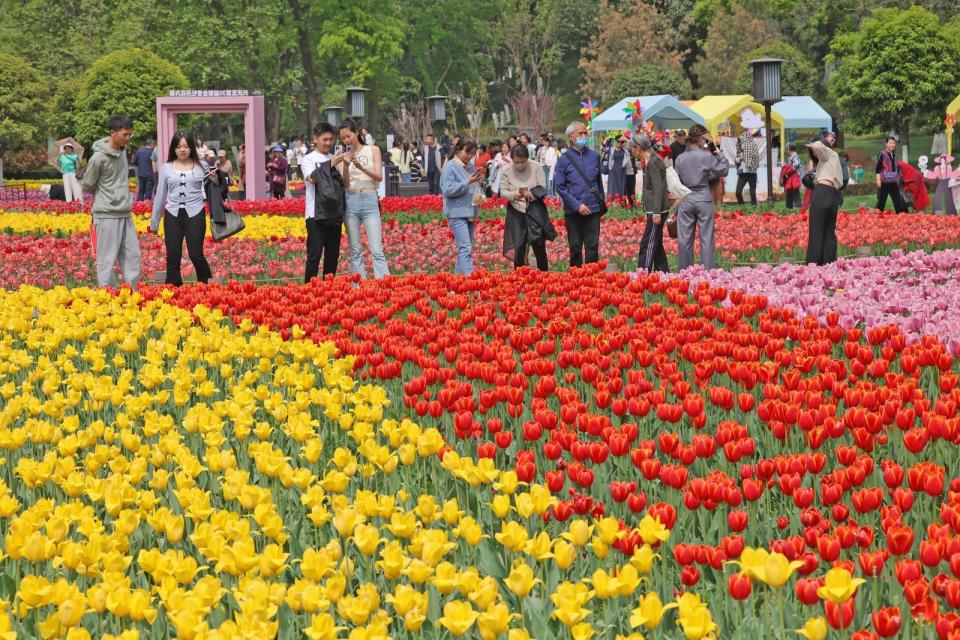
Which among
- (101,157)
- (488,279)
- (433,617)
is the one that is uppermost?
(101,157)

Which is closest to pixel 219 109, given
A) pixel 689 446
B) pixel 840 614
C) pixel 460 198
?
pixel 460 198

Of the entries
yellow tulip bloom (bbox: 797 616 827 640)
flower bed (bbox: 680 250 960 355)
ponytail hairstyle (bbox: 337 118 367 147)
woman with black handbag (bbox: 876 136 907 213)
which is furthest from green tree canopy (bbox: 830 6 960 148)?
yellow tulip bloom (bbox: 797 616 827 640)

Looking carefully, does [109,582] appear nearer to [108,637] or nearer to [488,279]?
[108,637]

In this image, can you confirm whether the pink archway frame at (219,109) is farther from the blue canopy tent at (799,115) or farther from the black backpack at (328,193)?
the black backpack at (328,193)

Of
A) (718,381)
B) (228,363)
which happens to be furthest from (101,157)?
(718,381)

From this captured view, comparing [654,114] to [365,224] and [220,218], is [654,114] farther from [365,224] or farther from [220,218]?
[365,224]

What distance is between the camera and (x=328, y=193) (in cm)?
1197

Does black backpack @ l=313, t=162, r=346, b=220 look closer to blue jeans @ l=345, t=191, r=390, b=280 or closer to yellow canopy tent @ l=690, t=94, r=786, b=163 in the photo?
blue jeans @ l=345, t=191, r=390, b=280

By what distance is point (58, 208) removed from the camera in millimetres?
26500

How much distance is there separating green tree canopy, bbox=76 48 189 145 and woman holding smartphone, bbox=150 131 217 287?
31.8 m

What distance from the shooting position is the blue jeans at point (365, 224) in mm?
12430

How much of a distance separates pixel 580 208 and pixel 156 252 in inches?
281

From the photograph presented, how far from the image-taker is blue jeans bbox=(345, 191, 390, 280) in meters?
12.4

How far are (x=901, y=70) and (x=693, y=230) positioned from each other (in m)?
28.9
